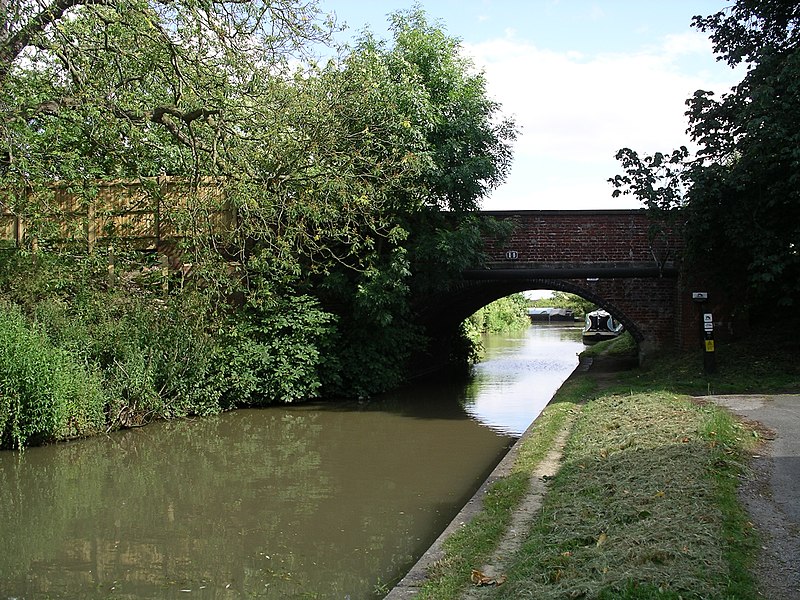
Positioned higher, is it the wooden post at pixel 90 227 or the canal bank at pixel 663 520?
the wooden post at pixel 90 227

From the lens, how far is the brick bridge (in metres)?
17.0

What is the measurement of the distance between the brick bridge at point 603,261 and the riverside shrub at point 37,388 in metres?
8.47

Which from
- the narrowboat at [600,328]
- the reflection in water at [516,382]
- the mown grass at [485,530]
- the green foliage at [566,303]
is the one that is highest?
the green foliage at [566,303]

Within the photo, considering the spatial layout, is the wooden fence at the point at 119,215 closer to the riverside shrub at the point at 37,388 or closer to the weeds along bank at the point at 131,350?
the weeds along bank at the point at 131,350

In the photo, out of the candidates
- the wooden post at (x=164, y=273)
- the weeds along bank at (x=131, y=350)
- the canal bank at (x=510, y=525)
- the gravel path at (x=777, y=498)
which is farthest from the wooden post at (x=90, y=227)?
the gravel path at (x=777, y=498)

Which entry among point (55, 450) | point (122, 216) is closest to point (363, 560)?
point (55, 450)

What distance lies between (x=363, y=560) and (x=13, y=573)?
2.78m

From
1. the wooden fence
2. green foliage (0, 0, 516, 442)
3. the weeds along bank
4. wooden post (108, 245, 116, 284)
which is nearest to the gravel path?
green foliage (0, 0, 516, 442)

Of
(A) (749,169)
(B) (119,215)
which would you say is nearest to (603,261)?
(A) (749,169)

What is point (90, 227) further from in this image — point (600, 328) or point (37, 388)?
point (600, 328)

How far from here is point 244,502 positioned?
8.29m

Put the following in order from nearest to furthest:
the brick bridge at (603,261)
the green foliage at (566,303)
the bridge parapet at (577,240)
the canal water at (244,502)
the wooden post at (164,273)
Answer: the canal water at (244,502), the wooden post at (164,273), the brick bridge at (603,261), the bridge parapet at (577,240), the green foliage at (566,303)

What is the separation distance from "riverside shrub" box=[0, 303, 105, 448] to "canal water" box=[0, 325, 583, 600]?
1.00ft

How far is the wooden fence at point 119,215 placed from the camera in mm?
12055
